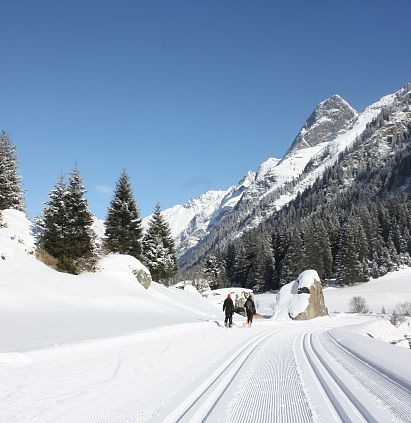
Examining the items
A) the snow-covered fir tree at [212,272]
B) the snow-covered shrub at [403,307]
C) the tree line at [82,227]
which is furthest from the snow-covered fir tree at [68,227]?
the snow-covered fir tree at [212,272]

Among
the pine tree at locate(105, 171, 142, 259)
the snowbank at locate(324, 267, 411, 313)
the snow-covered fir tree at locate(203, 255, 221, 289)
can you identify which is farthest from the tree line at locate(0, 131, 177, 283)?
the snowbank at locate(324, 267, 411, 313)

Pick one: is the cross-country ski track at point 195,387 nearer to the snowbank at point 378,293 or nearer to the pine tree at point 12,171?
the pine tree at point 12,171

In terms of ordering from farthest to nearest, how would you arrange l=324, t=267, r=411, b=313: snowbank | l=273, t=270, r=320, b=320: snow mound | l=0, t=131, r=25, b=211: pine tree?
1. l=324, t=267, r=411, b=313: snowbank
2. l=0, t=131, r=25, b=211: pine tree
3. l=273, t=270, r=320, b=320: snow mound

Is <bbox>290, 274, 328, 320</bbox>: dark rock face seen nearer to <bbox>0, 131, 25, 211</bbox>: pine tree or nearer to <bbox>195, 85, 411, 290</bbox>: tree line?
<bbox>0, 131, 25, 211</bbox>: pine tree

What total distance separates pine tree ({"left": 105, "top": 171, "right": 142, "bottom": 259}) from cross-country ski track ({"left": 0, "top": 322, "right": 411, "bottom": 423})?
30.4 m

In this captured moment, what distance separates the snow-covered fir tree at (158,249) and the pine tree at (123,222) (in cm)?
482

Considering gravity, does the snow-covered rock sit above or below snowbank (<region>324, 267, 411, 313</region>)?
below

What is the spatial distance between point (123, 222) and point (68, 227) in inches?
490

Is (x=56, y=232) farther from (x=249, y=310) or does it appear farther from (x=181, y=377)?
(x=181, y=377)

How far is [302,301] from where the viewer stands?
1398 inches

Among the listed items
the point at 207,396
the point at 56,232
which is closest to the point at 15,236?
the point at 56,232

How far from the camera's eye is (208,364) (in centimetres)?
952

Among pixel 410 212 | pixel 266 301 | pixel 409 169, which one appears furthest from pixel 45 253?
pixel 409 169

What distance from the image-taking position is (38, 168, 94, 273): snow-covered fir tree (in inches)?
1133
